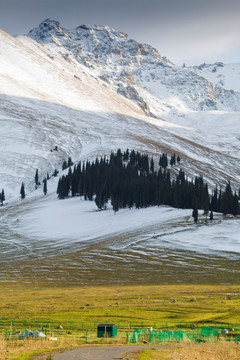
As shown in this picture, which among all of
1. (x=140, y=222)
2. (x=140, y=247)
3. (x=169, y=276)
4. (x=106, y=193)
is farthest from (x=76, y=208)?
(x=169, y=276)

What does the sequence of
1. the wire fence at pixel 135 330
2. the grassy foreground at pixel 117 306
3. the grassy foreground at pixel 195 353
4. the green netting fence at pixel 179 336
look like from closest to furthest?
1. the grassy foreground at pixel 195 353
2. the green netting fence at pixel 179 336
3. the wire fence at pixel 135 330
4. the grassy foreground at pixel 117 306

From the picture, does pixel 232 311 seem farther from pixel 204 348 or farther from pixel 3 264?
pixel 3 264

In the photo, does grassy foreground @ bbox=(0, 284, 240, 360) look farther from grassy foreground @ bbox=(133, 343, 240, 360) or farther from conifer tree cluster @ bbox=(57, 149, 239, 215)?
conifer tree cluster @ bbox=(57, 149, 239, 215)

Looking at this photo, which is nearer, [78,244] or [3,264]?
[3,264]

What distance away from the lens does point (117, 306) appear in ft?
169

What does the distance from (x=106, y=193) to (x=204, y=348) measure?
13896cm

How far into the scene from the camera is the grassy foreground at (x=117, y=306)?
44.2 metres

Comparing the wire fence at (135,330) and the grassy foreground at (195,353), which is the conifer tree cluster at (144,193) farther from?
Result: the grassy foreground at (195,353)

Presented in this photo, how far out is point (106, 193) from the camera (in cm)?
16988

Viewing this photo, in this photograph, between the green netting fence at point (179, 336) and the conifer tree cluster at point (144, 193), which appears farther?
the conifer tree cluster at point (144, 193)

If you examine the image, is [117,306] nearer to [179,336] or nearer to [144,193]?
[179,336]

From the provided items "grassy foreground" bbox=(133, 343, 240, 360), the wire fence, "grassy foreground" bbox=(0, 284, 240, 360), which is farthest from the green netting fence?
"grassy foreground" bbox=(0, 284, 240, 360)

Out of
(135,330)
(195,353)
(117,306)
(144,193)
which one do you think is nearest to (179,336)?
(135,330)

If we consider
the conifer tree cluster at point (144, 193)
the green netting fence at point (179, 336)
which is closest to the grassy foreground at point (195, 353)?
the green netting fence at point (179, 336)
